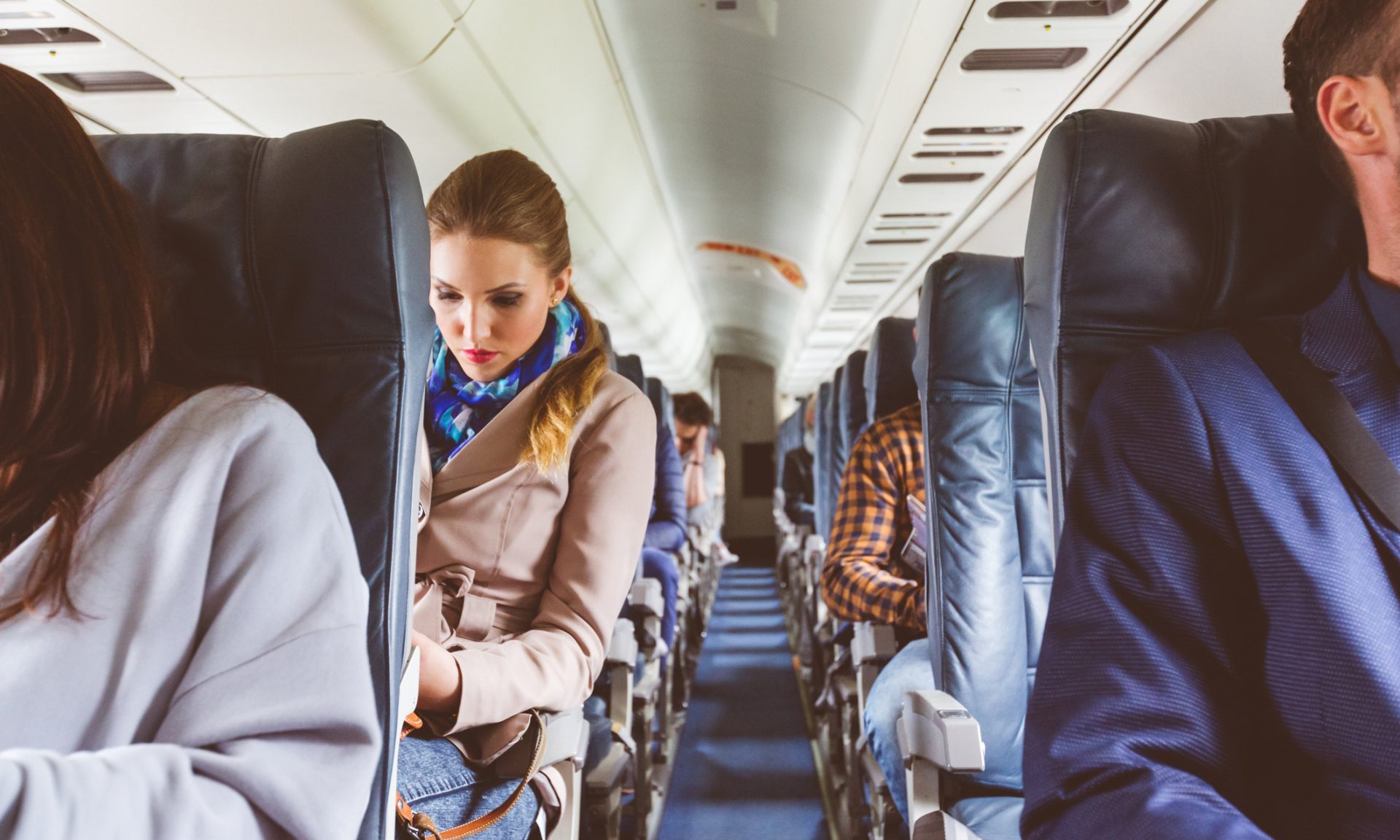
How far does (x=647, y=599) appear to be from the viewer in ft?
10.9

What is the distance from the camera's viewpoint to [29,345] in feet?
3.04

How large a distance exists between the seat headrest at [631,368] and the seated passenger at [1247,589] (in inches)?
121

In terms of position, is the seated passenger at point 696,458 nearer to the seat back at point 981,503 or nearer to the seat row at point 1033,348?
the seat row at point 1033,348

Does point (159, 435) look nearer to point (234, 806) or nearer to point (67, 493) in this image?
point (67, 493)

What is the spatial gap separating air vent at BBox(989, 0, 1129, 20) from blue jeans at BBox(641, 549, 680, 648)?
2684mm

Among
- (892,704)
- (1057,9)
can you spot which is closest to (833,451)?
(1057,9)

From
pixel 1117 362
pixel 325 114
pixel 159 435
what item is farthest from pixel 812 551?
pixel 159 435

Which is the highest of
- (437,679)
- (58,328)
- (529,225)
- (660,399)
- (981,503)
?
(529,225)

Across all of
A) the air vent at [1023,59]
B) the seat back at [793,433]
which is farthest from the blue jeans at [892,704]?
the seat back at [793,433]

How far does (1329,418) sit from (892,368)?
7.00ft

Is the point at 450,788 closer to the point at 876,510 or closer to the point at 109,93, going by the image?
the point at 876,510

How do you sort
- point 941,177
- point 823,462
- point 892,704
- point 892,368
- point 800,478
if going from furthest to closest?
point 800,478 → point 823,462 → point 941,177 → point 892,368 → point 892,704

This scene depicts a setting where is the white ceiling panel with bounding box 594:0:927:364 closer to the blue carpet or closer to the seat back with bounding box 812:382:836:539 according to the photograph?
the seat back with bounding box 812:382:836:539

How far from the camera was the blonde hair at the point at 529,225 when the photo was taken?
69.1 inches
